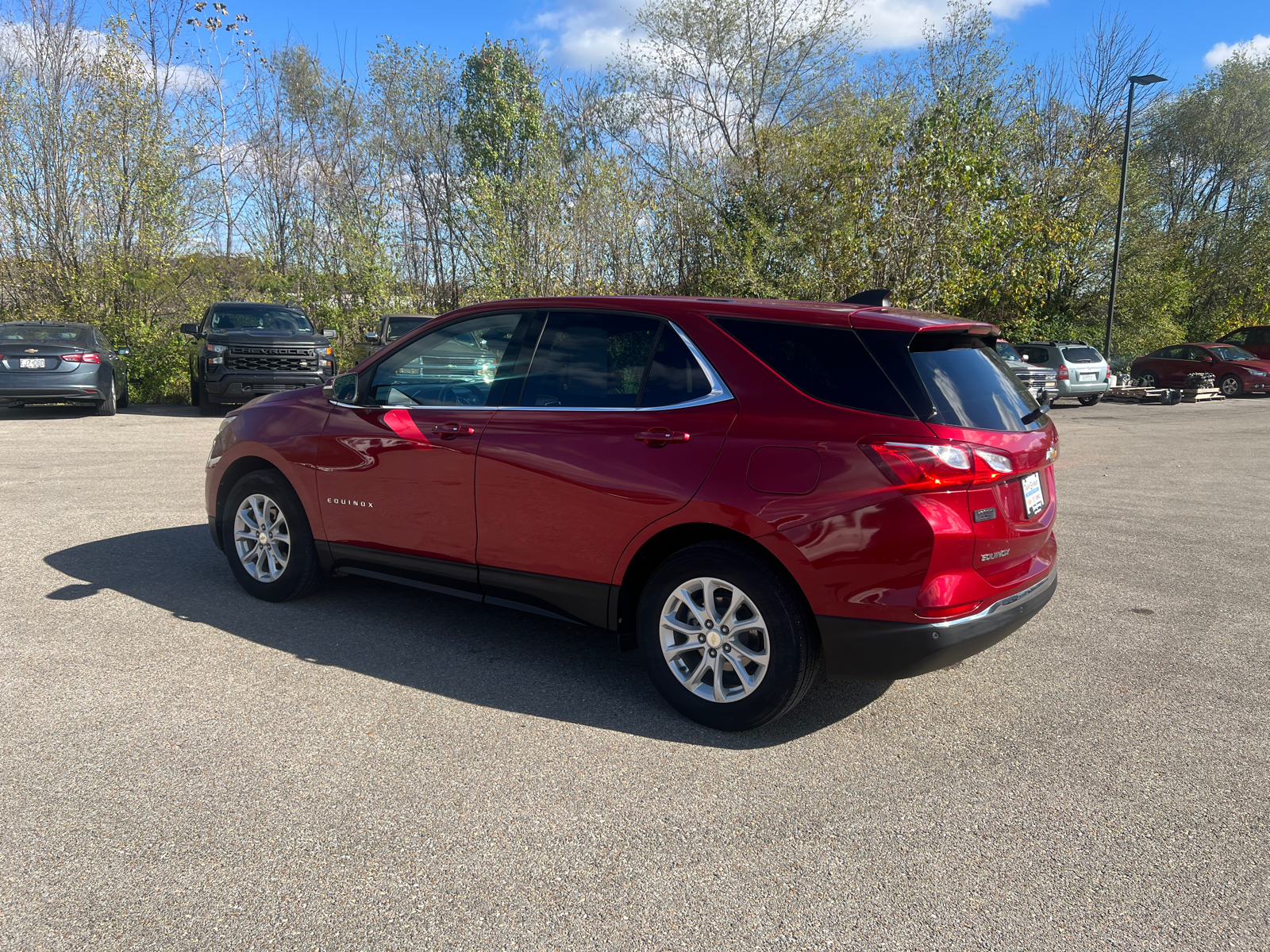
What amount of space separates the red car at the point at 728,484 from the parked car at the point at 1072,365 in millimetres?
20289

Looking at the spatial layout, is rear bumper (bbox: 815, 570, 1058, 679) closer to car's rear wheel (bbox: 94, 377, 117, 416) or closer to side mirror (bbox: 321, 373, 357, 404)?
side mirror (bbox: 321, 373, 357, 404)

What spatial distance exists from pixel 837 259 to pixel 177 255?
14860 mm

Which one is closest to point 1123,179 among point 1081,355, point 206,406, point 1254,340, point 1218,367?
point 1081,355

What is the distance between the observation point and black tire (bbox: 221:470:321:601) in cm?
522

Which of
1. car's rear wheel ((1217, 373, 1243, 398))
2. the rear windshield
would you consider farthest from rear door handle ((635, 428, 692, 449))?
car's rear wheel ((1217, 373, 1243, 398))

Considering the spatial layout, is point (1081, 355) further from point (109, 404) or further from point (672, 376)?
point (672, 376)

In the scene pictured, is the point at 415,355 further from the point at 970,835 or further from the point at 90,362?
the point at 90,362

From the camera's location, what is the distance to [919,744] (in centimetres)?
369

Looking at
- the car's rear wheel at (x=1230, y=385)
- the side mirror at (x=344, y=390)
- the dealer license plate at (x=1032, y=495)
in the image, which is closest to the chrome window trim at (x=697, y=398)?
the dealer license plate at (x=1032, y=495)

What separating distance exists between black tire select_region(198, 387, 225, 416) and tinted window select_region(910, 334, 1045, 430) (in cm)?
1563

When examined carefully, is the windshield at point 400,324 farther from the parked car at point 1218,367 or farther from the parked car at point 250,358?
the parked car at point 1218,367

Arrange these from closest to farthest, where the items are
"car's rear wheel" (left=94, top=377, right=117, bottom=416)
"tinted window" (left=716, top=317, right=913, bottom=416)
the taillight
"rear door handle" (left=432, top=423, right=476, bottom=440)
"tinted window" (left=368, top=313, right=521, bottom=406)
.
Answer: the taillight → "tinted window" (left=716, top=317, right=913, bottom=416) → "rear door handle" (left=432, top=423, right=476, bottom=440) → "tinted window" (left=368, top=313, right=521, bottom=406) → "car's rear wheel" (left=94, top=377, right=117, bottom=416)

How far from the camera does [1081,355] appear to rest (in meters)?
22.8

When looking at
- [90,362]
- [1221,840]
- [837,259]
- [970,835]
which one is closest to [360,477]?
[970,835]
